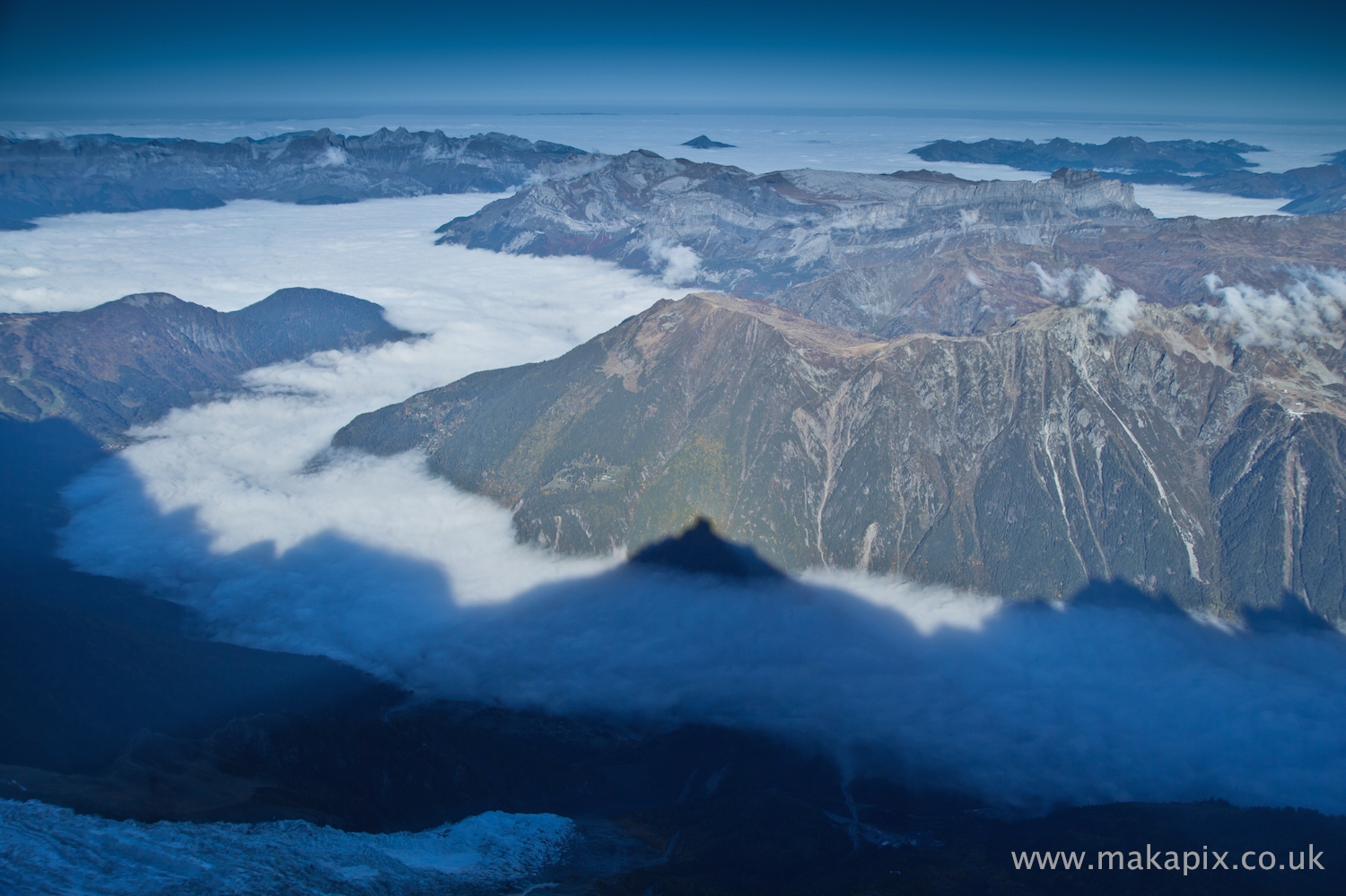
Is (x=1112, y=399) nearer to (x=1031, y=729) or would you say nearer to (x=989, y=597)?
(x=989, y=597)

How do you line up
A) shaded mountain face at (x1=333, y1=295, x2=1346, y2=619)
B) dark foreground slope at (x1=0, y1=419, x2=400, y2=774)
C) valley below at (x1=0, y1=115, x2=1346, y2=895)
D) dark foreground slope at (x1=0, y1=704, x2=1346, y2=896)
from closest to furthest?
1. dark foreground slope at (x1=0, y1=704, x2=1346, y2=896)
2. valley below at (x1=0, y1=115, x2=1346, y2=895)
3. dark foreground slope at (x1=0, y1=419, x2=400, y2=774)
4. shaded mountain face at (x1=333, y1=295, x2=1346, y2=619)

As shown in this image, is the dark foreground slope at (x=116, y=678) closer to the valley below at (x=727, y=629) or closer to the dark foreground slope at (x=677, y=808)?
the valley below at (x=727, y=629)

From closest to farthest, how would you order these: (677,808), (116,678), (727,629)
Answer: (116,678) → (677,808) → (727,629)

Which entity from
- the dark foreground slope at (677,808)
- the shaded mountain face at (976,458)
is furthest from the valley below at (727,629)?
the shaded mountain face at (976,458)

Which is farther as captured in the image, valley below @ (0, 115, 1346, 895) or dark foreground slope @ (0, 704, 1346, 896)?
valley below @ (0, 115, 1346, 895)

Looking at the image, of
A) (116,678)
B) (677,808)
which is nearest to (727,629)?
(677,808)

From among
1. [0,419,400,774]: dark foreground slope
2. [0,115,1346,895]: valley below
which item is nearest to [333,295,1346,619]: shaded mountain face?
[0,115,1346,895]: valley below

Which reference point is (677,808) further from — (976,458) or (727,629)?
(976,458)

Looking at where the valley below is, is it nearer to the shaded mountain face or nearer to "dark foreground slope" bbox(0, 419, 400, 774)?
"dark foreground slope" bbox(0, 419, 400, 774)
